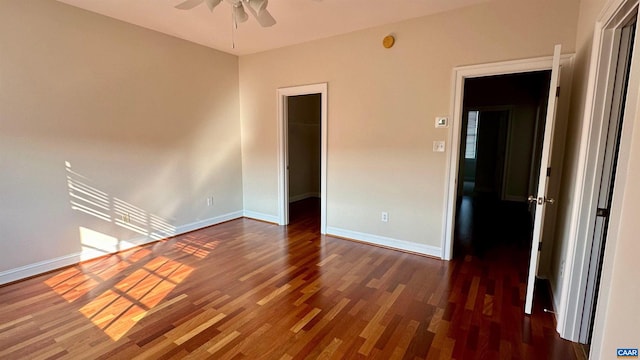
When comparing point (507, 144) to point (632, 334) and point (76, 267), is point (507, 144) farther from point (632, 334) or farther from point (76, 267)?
point (76, 267)

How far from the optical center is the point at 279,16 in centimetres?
329

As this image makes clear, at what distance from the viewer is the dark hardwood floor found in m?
2.00

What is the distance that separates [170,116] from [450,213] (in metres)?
3.75

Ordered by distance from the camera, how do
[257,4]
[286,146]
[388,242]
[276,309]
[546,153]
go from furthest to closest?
[286,146], [388,242], [276,309], [257,4], [546,153]

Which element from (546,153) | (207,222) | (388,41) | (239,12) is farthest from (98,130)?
(546,153)

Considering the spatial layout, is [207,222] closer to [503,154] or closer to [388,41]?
[388,41]

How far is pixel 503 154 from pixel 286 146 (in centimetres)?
513

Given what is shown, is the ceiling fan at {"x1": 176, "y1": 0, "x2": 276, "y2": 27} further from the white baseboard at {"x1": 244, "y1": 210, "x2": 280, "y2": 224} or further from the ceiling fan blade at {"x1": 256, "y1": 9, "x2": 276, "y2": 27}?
the white baseboard at {"x1": 244, "y1": 210, "x2": 280, "y2": 224}

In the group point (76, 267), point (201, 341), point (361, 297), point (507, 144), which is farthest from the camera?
point (507, 144)

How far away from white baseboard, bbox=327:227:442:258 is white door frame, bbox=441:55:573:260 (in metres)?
0.14

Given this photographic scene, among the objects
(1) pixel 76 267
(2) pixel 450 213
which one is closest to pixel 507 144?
(2) pixel 450 213

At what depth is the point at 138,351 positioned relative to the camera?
1.96 metres

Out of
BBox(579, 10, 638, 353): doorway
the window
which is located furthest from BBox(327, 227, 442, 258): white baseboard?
the window

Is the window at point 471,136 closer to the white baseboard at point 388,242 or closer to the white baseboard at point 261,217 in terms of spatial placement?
the white baseboard at point 388,242
